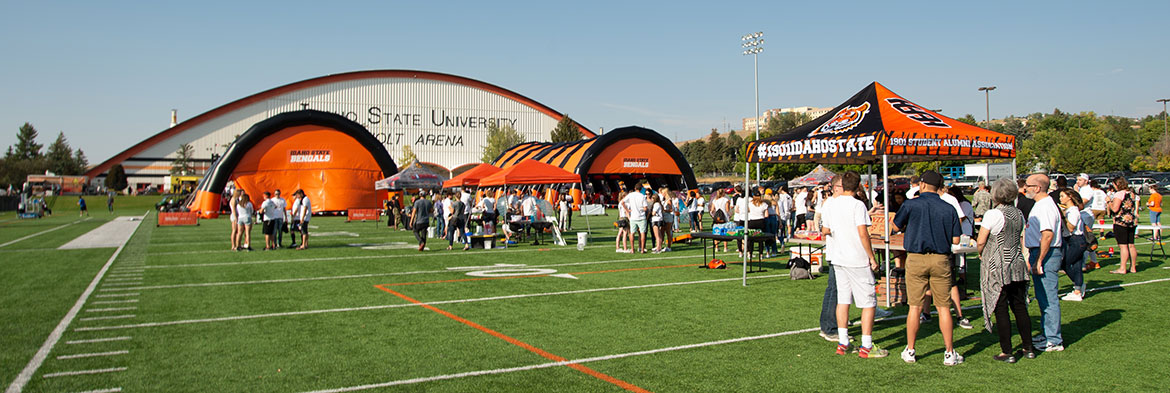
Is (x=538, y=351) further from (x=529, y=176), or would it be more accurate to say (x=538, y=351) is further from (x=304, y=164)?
(x=304, y=164)

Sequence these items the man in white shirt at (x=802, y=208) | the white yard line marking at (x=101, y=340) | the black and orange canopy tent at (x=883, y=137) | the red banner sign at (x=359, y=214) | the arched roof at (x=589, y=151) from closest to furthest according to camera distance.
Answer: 1. the white yard line marking at (x=101, y=340)
2. the black and orange canopy tent at (x=883, y=137)
3. the man in white shirt at (x=802, y=208)
4. the red banner sign at (x=359, y=214)
5. the arched roof at (x=589, y=151)

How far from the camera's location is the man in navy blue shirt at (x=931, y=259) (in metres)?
6.04

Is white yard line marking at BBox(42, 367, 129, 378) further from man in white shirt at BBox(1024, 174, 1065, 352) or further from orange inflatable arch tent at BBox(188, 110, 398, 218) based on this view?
orange inflatable arch tent at BBox(188, 110, 398, 218)

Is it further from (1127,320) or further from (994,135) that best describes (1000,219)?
(994,135)

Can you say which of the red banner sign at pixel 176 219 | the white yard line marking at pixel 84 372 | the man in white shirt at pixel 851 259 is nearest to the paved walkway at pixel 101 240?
the red banner sign at pixel 176 219

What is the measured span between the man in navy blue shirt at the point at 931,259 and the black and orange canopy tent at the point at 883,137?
112 inches

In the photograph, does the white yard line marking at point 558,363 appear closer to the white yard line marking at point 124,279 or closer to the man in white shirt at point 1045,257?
the man in white shirt at point 1045,257

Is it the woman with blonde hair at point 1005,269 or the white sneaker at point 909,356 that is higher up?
the woman with blonde hair at point 1005,269

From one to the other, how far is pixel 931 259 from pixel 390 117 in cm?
7012

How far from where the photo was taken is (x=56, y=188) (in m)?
70.4

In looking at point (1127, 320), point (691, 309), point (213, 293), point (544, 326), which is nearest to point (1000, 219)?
point (1127, 320)

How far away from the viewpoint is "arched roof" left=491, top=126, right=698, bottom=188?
44031mm

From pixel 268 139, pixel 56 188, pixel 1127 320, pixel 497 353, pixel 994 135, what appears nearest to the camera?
pixel 497 353

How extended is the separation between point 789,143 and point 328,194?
1257 inches
